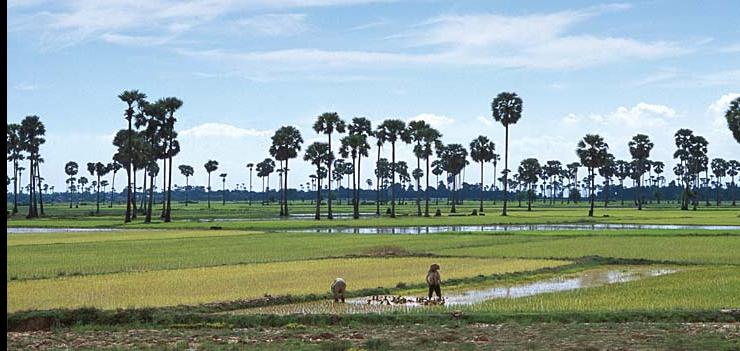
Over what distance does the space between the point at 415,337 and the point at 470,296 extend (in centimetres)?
850

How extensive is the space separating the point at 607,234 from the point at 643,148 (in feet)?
328

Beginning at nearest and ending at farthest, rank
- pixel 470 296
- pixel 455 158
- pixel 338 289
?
pixel 338 289 < pixel 470 296 < pixel 455 158

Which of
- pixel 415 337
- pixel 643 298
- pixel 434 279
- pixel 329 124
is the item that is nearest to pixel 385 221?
pixel 329 124

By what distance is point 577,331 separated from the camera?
14141 millimetres

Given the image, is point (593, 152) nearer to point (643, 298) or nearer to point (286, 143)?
point (286, 143)

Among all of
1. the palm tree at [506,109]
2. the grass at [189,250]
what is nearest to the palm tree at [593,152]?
the palm tree at [506,109]

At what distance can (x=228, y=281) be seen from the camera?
2488cm

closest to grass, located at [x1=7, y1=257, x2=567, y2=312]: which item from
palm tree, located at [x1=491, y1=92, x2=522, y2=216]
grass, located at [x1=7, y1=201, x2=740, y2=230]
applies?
grass, located at [x1=7, y1=201, x2=740, y2=230]

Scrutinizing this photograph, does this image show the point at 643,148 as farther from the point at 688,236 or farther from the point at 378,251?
the point at 378,251

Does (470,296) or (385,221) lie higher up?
(385,221)

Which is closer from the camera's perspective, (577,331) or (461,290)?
(577,331)

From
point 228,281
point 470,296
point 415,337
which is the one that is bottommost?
point 470,296

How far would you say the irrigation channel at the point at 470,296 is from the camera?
18.8 metres

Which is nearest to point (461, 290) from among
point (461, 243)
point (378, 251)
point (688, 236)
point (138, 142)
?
point (378, 251)
